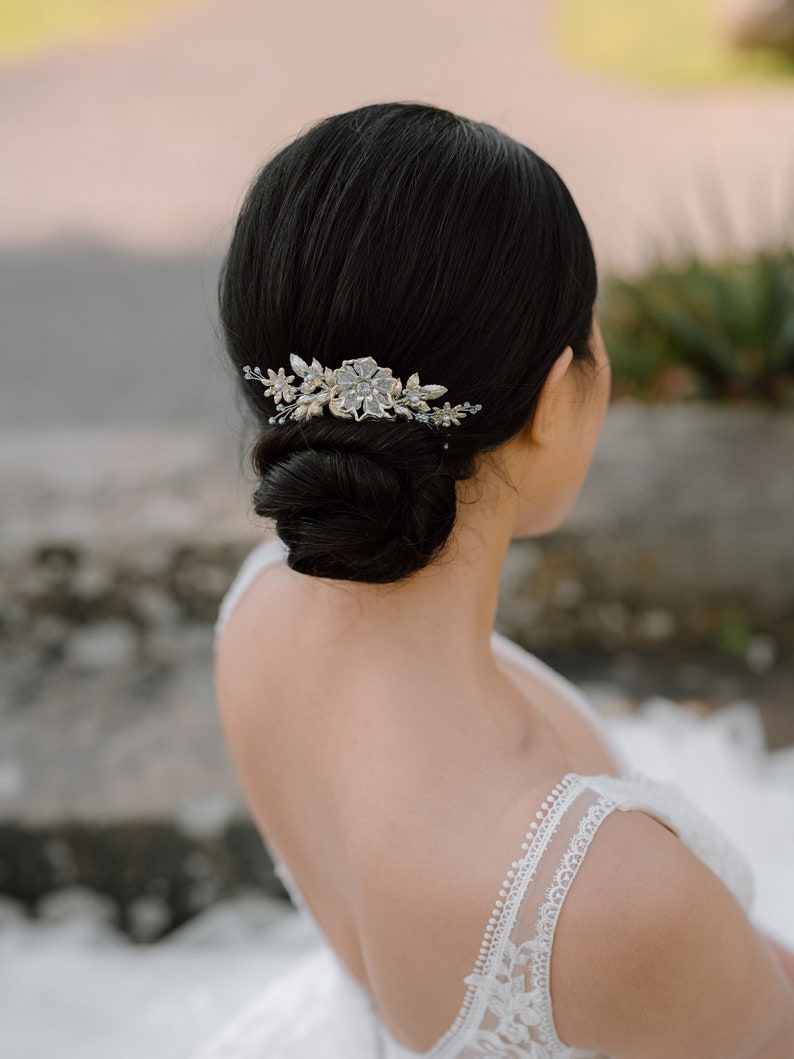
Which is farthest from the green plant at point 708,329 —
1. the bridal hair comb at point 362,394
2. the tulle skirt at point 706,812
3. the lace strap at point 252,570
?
the bridal hair comb at point 362,394

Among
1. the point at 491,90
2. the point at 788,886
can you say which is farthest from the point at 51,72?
the point at 788,886

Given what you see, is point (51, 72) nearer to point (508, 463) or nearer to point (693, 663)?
point (693, 663)

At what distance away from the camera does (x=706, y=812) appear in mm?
2178

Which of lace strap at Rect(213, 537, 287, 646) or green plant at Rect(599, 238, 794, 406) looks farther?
green plant at Rect(599, 238, 794, 406)

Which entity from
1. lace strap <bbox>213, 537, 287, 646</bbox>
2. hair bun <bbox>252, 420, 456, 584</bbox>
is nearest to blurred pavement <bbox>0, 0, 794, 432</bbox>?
lace strap <bbox>213, 537, 287, 646</bbox>

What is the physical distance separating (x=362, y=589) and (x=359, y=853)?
0.99ft

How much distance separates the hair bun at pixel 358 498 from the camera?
103 cm

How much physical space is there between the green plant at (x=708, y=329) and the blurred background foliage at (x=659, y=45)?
5.32m

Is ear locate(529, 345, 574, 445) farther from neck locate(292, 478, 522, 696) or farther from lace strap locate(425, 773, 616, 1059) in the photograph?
lace strap locate(425, 773, 616, 1059)

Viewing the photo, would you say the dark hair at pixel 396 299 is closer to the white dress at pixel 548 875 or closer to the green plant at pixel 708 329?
the white dress at pixel 548 875

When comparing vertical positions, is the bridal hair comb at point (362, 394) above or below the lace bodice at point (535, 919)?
above

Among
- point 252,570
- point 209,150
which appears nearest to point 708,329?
point 252,570

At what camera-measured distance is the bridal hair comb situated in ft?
3.28

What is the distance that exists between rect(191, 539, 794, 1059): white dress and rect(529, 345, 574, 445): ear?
391 mm
